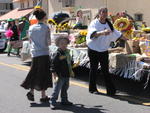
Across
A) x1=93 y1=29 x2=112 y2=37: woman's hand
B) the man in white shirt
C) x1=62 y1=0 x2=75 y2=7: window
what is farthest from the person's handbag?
x1=62 y1=0 x2=75 y2=7: window

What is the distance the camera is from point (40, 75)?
6543 millimetres

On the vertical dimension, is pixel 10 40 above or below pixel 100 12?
below

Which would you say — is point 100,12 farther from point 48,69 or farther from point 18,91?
point 18,91

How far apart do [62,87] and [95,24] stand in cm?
139

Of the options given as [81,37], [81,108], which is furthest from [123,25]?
[81,108]

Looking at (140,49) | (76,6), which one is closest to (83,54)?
(140,49)

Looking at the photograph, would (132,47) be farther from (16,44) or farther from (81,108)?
(16,44)

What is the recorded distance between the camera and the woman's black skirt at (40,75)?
651 cm

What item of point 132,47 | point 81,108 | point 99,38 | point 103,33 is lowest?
point 81,108

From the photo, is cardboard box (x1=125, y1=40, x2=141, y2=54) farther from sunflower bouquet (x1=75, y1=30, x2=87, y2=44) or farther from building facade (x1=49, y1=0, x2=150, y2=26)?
building facade (x1=49, y1=0, x2=150, y2=26)

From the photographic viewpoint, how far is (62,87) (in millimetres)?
6305

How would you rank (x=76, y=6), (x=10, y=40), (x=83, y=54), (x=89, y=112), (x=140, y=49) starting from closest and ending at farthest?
(x=89, y=112) < (x=140, y=49) < (x=83, y=54) < (x=10, y=40) < (x=76, y=6)

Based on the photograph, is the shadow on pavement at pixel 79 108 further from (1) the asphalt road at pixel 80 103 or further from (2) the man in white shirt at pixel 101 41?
(2) the man in white shirt at pixel 101 41

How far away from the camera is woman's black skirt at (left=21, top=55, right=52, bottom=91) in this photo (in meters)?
6.51
